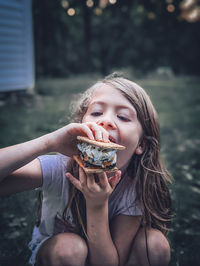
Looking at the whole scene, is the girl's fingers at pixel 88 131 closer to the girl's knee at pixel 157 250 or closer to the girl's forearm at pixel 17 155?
the girl's forearm at pixel 17 155

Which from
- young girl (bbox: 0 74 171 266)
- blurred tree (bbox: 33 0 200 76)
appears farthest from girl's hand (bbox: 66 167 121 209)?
blurred tree (bbox: 33 0 200 76)

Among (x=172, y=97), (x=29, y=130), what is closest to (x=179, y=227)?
(x=29, y=130)

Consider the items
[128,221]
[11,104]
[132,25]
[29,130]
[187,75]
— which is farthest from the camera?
[132,25]

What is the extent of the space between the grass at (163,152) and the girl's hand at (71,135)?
38.5 inches

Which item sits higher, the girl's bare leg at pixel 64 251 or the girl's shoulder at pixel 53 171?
the girl's shoulder at pixel 53 171

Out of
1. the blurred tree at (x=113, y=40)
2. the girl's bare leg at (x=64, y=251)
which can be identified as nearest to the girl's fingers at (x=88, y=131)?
the girl's bare leg at (x=64, y=251)

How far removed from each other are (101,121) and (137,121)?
304 millimetres

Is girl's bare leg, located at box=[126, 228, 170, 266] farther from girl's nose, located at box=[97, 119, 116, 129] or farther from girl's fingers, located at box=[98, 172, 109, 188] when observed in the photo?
girl's nose, located at box=[97, 119, 116, 129]

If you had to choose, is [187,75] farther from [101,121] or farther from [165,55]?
[101,121]

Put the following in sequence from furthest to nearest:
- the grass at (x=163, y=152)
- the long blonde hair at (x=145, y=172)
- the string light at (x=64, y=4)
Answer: the string light at (x=64, y=4), the grass at (x=163, y=152), the long blonde hair at (x=145, y=172)

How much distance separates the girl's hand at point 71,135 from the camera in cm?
141

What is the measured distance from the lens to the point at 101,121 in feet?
5.17

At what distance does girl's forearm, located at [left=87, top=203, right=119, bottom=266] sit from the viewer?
4.88 feet

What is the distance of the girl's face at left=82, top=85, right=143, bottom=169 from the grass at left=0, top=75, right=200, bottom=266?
106 cm
